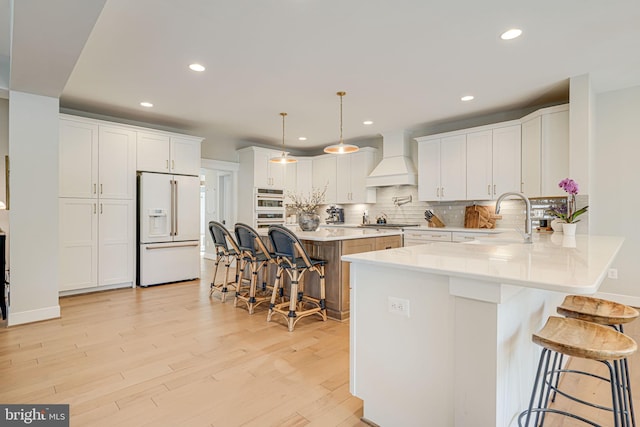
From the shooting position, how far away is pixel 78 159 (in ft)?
14.8

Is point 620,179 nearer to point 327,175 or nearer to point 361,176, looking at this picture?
point 361,176

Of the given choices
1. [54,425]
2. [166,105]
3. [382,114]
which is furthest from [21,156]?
[382,114]

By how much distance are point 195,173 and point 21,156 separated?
2.48 m

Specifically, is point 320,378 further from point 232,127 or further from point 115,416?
point 232,127

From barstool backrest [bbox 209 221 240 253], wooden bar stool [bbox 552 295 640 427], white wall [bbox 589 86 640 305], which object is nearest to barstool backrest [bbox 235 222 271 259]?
barstool backrest [bbox 209 221 240 253]

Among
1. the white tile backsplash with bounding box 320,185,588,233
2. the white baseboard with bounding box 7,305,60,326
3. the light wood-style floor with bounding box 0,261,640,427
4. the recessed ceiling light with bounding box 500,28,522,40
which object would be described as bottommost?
the light wood-style floor with bounding box 0,261,640,427

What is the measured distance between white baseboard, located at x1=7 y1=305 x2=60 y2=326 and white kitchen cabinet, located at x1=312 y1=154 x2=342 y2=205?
194 inches

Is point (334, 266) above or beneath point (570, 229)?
beneath

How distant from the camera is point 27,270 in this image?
3.42 m

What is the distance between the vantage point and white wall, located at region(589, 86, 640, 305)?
3.99 meters

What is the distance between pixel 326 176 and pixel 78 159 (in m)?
4.42

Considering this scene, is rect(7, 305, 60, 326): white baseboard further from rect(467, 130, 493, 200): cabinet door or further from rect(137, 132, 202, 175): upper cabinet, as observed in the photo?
rect(467, 130, 493, 200): cabinet door

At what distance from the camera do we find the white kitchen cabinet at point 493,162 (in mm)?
4645

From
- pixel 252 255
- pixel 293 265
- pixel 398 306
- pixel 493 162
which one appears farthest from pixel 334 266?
pixel 493 162
